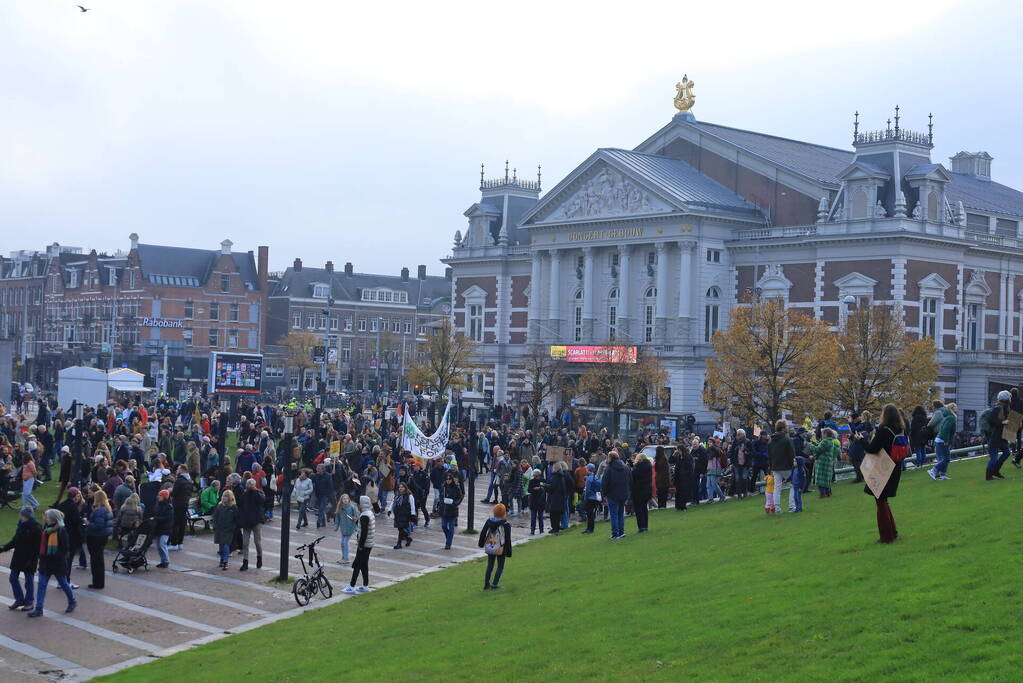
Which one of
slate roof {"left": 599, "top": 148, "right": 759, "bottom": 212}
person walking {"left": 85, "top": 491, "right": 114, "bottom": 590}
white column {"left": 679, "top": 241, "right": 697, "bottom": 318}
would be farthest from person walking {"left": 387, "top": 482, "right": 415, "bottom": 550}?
slate roof {"left": 599, "top": 148, "right": 759, "bottom": 212}

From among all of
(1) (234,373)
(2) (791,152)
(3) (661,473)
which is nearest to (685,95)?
→ (2) (791,152)

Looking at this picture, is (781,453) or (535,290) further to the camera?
(535,290)

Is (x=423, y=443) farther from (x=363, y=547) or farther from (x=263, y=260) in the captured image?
(x=263, y=260)

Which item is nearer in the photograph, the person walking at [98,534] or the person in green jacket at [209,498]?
the person walking at [98,534]

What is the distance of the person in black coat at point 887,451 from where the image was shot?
1603 centimetres

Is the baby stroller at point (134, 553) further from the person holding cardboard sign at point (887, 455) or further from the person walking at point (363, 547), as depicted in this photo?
the person holding cardboard sign at point (887, 455)

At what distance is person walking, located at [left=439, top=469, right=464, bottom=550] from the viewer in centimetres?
2816

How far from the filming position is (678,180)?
6994 cm

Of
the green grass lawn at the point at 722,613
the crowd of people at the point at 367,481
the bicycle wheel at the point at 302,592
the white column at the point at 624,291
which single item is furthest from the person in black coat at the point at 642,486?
the white column at the point at 624,291

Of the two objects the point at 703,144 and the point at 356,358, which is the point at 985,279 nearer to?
the point at 703,144

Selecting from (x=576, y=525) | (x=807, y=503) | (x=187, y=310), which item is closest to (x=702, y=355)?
(x=576, y=525)

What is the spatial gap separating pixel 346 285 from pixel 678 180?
5873 centimetres

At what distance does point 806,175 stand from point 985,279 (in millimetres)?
10397

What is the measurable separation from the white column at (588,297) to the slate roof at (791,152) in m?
9.57
